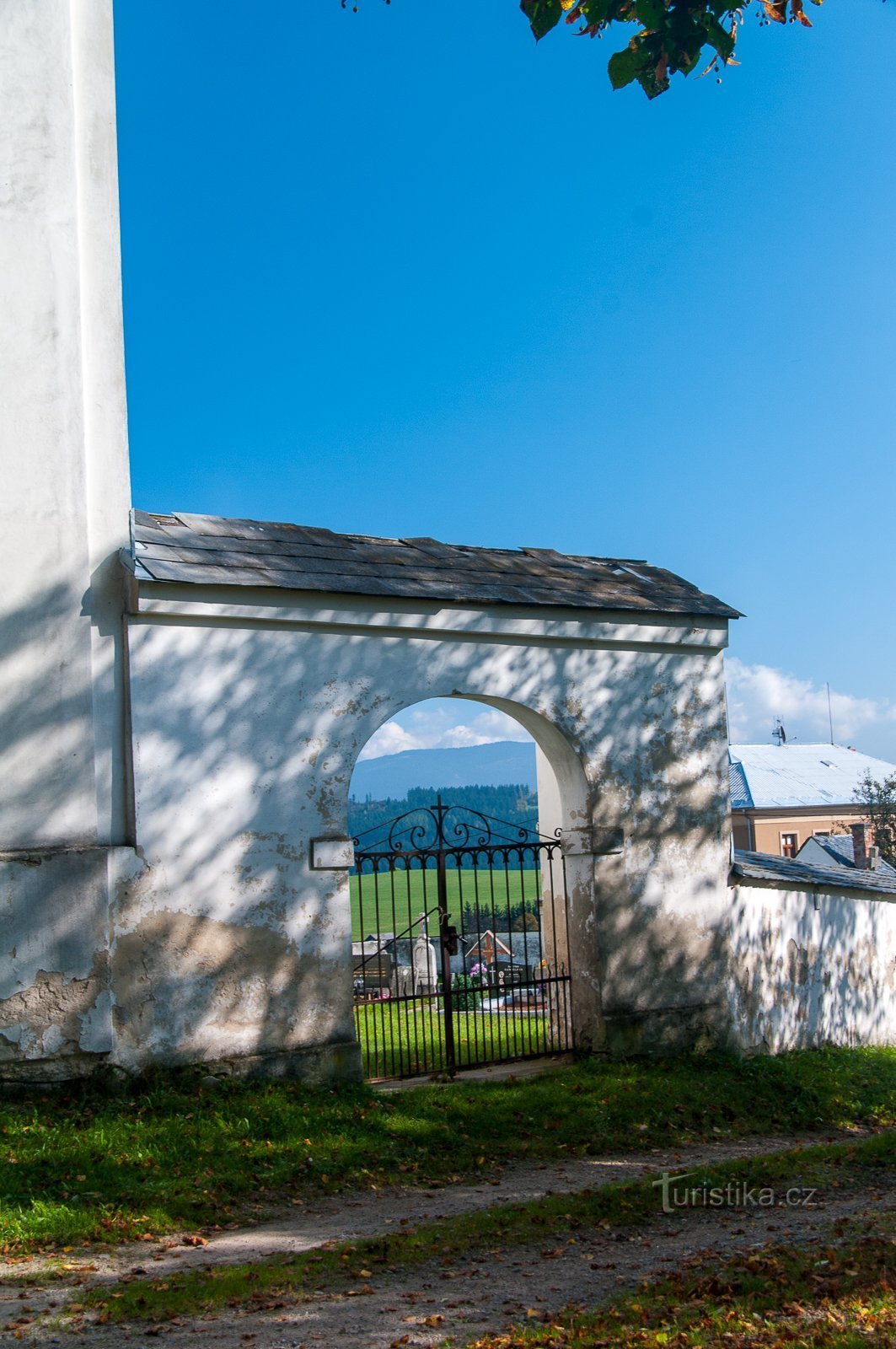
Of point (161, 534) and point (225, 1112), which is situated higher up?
point (161, 534)

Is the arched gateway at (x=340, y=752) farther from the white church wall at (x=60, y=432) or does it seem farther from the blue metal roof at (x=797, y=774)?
the blue metal roof at (x=797, y=774)

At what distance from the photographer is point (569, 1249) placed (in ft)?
20.3

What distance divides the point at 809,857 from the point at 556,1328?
3976cm

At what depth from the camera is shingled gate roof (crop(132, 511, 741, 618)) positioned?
8.74m

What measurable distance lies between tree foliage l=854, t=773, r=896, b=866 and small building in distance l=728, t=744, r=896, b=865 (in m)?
1.56

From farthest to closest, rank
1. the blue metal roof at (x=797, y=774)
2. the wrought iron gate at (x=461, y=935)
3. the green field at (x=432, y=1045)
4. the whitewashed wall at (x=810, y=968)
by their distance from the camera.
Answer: the blue metal roof at (x=797, y=774), the whitewashed wall at (x=810, y=968), the green field at (x=432, y=1045), the wrought iron gate at (x=461, y=935)

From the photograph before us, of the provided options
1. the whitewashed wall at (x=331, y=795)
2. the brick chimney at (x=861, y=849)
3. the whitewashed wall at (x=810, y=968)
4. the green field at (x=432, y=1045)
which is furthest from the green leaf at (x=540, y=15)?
the brick chimney at (x=861, y=849)

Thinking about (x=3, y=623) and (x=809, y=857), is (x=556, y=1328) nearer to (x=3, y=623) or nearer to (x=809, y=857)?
(x=3, y=623)

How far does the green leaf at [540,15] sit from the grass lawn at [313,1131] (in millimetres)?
6537

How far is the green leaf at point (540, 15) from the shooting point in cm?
508

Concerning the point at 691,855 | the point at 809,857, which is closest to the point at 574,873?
the point at 691,855

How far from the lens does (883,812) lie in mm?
47125

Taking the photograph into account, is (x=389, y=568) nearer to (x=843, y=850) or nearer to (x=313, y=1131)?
(x=313, y=1131)

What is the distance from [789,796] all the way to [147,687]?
48791 millimetres
